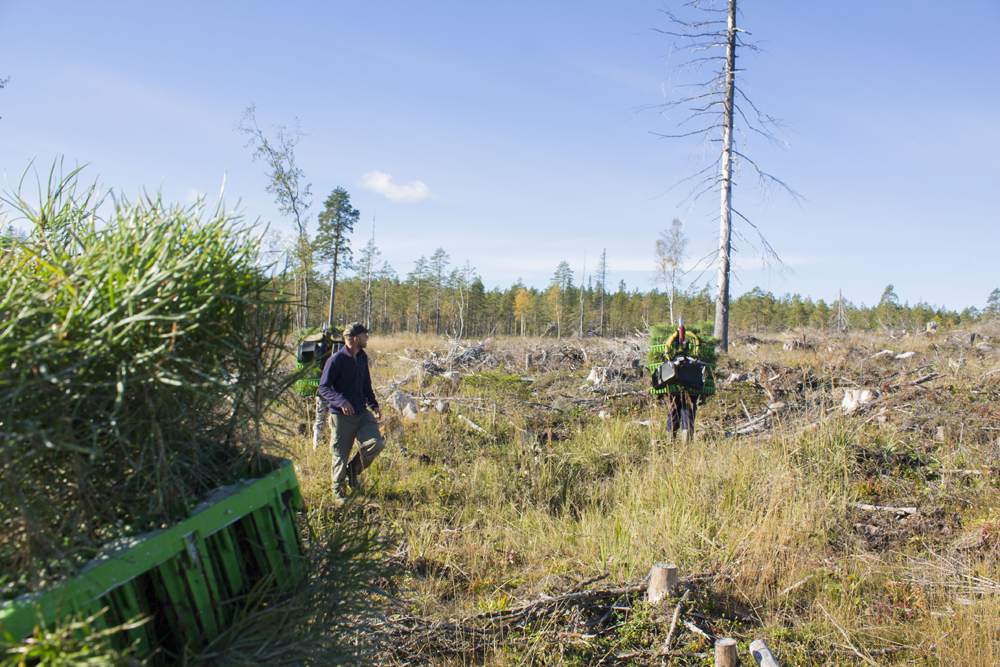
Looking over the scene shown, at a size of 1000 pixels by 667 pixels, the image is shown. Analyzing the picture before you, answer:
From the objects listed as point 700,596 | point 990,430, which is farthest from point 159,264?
point 990,430

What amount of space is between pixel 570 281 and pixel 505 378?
219 ft

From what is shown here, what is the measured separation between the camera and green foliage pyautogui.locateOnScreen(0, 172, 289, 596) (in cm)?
166

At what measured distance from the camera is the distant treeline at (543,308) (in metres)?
60.5

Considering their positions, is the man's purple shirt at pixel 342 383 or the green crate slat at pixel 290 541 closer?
the green crate slat at pixel 290 541

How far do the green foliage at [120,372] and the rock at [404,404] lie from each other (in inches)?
273

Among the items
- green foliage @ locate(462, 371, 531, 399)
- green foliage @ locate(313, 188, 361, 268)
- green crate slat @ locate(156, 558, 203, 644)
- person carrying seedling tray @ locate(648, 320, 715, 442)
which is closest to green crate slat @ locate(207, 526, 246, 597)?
green crate slat @ locate(156, 558, 203, 644)

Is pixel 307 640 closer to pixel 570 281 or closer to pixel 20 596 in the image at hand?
pixel 20 596

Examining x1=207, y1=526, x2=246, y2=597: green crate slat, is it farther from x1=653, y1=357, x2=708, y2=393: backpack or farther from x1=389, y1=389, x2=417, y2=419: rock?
x1=389, y1=389, x2=417, y2=419: rock

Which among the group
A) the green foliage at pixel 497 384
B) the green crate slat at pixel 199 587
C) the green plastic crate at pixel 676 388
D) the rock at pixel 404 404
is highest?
the green plastic crate at pixel 676 388

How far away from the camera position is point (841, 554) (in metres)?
4.54

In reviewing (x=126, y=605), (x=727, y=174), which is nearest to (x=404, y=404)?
(x=126, y=605)

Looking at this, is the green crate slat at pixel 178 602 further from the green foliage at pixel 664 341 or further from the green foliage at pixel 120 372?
the green foliage at pixel 664 341

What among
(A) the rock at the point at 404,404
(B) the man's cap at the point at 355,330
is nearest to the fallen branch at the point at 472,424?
(A) the rock at the point at 404,404

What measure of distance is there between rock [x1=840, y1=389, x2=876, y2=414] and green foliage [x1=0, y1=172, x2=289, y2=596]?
7.77 meters
